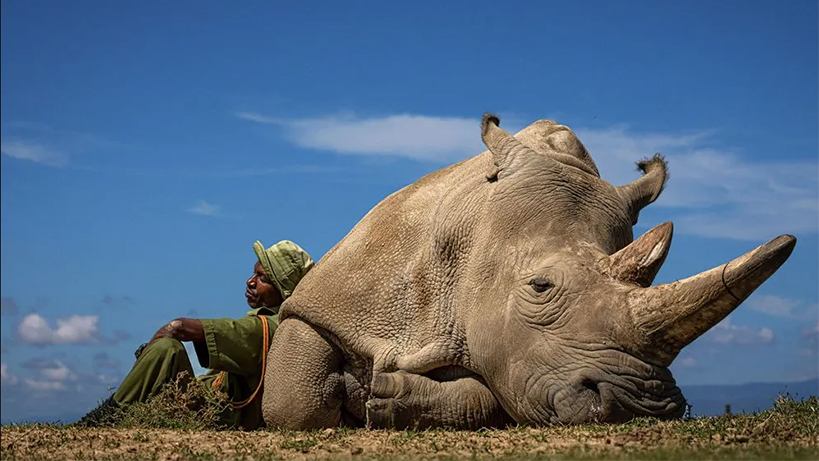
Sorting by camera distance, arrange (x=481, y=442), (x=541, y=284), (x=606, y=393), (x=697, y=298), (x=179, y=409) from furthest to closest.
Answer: (x=179, y=409), (x=541, y=284), (x=606, y=393), (x=481, y=442), (x=697, y=298)

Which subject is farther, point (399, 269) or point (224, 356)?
point (224, 356)

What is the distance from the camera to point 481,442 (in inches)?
339

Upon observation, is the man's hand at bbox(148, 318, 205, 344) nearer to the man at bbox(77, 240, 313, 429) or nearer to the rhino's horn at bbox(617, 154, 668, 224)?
the man at bbox(77, 240, 313, 429)

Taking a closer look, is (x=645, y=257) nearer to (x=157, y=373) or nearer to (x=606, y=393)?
(x=606, y=393)

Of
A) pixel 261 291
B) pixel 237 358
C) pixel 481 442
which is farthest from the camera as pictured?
pixel 261 291

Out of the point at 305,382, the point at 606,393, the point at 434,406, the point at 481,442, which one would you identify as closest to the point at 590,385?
the point at 606,393

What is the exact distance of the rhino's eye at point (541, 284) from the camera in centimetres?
925

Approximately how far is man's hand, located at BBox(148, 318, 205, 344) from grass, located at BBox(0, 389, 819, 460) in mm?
1399

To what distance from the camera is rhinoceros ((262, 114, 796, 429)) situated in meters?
8.84

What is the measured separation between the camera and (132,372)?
38.1 ft

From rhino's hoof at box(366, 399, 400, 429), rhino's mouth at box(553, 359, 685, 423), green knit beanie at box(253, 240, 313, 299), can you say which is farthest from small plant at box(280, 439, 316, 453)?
green knit beanie at box(253, 240, 313, 299)

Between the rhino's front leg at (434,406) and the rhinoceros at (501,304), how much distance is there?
12mm

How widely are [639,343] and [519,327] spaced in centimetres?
109

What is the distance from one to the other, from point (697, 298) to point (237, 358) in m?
5.58
